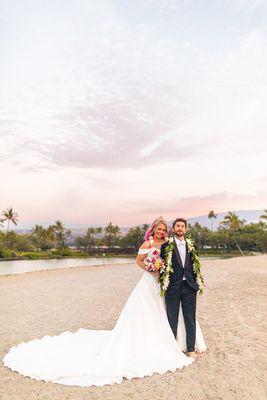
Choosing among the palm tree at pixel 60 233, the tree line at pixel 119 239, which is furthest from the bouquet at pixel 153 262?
the palm tree at pixel 60 233

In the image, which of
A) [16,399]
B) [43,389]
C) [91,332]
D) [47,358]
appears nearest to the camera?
[16,399]

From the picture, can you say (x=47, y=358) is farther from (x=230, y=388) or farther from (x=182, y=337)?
(x=230, y=388)

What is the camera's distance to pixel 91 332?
7.24 metres

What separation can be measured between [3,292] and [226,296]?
29.5 feet

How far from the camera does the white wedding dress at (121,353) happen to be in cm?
527

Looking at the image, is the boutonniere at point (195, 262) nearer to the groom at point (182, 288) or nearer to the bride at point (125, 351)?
the groom at point (182, 288)

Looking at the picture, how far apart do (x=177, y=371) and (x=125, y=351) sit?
2.64 feet

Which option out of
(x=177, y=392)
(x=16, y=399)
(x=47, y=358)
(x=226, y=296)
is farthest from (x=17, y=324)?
(x=226, y=296)

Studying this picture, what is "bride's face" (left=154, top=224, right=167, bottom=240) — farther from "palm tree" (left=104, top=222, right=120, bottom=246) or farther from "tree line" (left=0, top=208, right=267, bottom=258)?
"palm tree" (left=104, top=222, right=120, bottom=246)

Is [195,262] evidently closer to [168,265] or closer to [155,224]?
[168,265]

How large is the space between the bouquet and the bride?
0.12 m

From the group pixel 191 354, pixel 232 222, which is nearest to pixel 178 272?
pixel 191 354

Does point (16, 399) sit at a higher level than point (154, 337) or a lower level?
lower

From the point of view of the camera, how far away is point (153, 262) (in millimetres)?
6047
